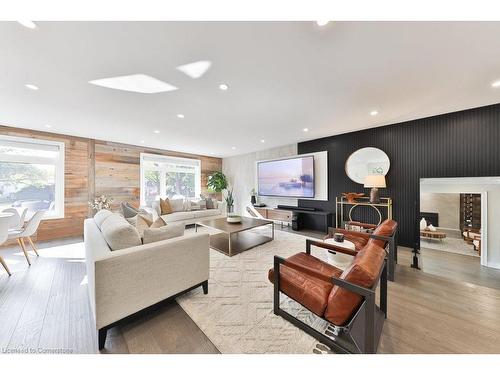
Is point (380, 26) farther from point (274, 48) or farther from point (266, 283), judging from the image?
point (266, 283)

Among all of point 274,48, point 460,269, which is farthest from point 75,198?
point 460,269

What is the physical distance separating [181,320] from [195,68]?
2389 millimetres

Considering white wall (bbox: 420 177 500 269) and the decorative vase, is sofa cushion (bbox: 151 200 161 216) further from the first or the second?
white wall (bbox: 420 177 500 269)

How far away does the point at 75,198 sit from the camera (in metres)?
4.19

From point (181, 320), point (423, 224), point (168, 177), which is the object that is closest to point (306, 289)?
point (181, 320)

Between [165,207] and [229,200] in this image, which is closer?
[165,207]

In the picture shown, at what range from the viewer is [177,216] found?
4.68m

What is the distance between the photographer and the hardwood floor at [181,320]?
1.29 meters

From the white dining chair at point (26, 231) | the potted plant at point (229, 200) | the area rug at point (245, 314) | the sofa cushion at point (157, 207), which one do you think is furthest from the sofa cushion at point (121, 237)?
the potted plant at point (229, 200)

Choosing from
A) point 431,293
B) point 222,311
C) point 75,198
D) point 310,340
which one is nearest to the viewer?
point 310,340

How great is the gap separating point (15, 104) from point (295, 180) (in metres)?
5.43

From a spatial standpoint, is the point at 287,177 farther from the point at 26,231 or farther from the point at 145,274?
the point at 26,231

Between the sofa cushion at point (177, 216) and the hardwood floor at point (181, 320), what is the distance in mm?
2230

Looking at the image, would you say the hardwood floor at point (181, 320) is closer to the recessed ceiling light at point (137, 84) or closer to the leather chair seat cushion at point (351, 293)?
the leather chair seat cushion at point (351, 293)
